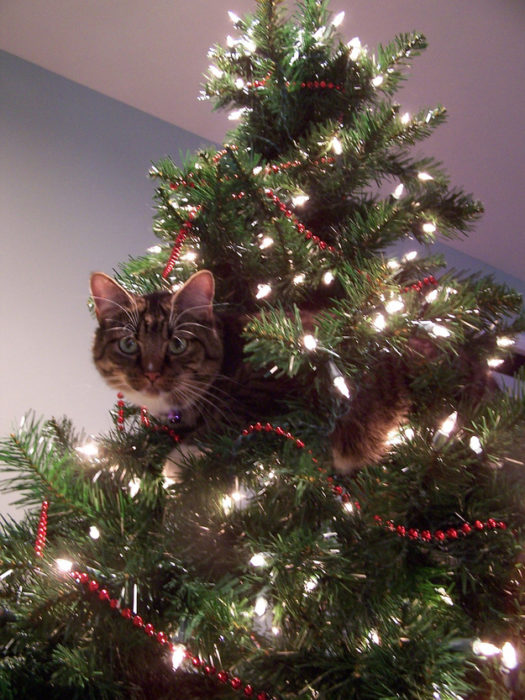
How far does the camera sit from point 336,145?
0.76 metres

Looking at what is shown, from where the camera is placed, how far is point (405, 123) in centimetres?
81

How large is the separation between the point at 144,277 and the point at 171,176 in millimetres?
189

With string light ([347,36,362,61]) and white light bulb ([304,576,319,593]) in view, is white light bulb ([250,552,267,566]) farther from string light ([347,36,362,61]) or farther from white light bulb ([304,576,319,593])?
string light ([347,36,362,61])

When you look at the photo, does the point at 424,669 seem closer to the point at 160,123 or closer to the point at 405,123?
the point at 405,123

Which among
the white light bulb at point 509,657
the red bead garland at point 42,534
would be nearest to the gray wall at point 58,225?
the red bead garland at point 42,534

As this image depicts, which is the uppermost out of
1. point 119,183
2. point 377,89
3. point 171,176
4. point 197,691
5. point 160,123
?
point 160,123

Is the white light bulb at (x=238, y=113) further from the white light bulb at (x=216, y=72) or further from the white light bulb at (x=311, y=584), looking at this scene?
the white light bulb at (x=311, y=584)

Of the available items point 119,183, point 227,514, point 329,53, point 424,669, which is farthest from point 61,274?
point 424,669

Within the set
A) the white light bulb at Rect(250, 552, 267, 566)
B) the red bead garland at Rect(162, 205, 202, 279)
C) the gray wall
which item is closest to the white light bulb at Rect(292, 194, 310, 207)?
the red bead garland at Rect(162, 205, 202, 279)

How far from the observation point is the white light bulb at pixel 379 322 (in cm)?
53

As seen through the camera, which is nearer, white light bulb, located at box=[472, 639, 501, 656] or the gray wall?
white light bulb, located at box=[472, 639, 501, 656]

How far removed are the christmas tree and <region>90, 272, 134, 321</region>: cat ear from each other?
0.17 metres

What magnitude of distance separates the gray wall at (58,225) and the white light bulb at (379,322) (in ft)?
3.46

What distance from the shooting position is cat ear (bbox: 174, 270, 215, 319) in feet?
2.41
